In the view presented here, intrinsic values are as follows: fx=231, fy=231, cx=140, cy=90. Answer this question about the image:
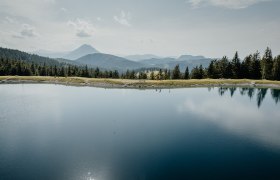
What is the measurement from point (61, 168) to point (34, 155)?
4.88 m

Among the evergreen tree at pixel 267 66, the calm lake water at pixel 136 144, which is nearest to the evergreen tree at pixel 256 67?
the evergreen tree at pixel 267 66

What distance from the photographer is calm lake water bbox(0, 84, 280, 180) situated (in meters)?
21.3

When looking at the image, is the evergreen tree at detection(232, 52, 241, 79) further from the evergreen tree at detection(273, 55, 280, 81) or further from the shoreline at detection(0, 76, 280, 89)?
the evergreen tree at detection(273, 55, 280, 81)

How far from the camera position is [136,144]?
28.7m

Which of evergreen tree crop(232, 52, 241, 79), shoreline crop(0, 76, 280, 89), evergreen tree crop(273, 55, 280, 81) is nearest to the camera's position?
shoreline crop(0, 76, 280, 89)

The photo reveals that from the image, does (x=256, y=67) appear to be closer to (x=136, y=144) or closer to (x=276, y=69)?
(x=276, y=69)

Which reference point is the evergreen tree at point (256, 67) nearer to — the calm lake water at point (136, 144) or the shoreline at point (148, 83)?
the shoreline at point (148, 83)

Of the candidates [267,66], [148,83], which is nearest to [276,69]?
[267,66]

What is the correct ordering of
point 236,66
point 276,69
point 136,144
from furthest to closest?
1. point 236,66
2. point 276,69
3. point 136,144

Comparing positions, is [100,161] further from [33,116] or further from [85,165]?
[33,116]

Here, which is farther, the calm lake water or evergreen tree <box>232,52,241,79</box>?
evergreen tree <box>232,52,241,79</box>

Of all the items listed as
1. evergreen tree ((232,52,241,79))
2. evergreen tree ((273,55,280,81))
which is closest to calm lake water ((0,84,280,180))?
Result: evergreen tree ((273,55,280,81))

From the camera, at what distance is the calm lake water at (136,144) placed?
21312 millimetres

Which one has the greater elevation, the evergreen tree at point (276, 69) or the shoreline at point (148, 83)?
the evergreen tree at point (276, 69)
